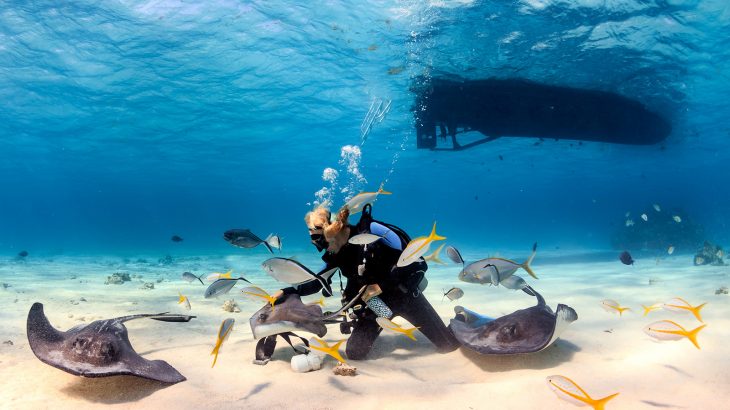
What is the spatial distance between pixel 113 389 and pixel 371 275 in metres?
2.68

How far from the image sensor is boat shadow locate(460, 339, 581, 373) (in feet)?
12.8

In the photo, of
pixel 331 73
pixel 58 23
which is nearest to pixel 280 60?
pixel 331 73

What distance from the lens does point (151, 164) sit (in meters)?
44.4

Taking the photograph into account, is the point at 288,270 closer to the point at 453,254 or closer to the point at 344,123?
the point at 453,254

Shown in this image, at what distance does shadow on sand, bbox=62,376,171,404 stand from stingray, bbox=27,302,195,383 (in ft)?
0.56

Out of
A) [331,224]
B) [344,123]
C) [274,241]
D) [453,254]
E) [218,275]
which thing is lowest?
[344,123]

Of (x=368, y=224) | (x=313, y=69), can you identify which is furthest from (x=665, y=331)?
(x=313, y=69)

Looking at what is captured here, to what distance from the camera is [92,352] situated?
9.39ft

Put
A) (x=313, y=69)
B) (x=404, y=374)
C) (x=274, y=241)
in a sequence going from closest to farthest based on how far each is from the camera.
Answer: (x=404, y=374)
(x=274, y=241)
(x=313, y=69)

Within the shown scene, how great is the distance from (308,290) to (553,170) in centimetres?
4930

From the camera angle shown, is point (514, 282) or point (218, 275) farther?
point (218, 275)

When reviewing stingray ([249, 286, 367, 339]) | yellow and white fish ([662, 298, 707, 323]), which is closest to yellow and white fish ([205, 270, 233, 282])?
stingray ([249, 286, 367, 339])

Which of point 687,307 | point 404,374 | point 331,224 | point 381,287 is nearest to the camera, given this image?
point 404,374

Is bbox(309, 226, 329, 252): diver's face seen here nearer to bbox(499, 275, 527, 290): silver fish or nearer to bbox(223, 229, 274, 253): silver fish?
bbox(223, 229, 274, 253): silver fish
